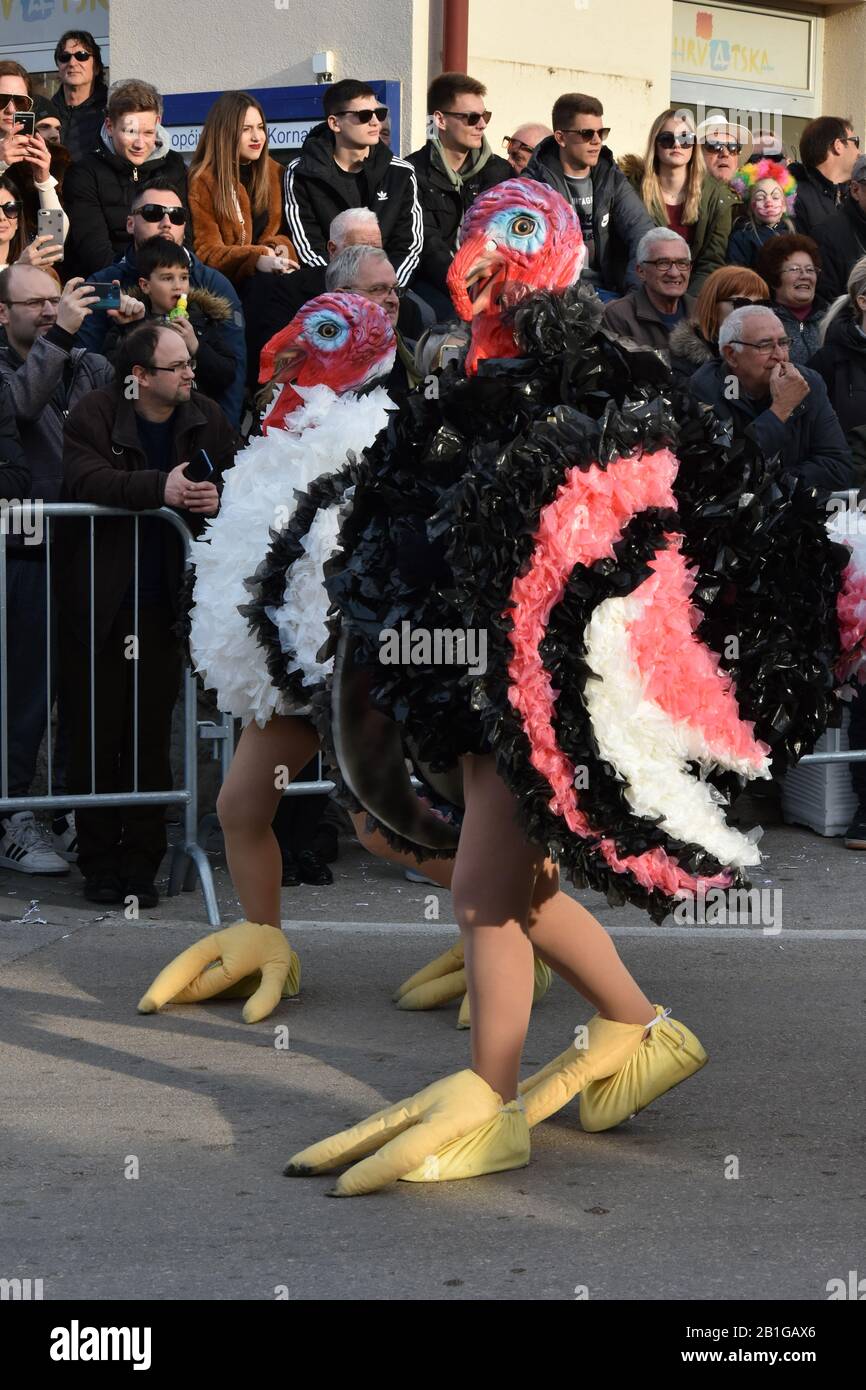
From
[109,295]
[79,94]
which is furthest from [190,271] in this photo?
[79,94]

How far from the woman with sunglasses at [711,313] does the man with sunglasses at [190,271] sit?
171cm

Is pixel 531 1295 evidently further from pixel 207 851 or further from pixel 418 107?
pixel 418 107

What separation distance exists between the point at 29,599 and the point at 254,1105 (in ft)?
8.92

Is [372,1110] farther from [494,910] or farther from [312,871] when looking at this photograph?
[312,871]

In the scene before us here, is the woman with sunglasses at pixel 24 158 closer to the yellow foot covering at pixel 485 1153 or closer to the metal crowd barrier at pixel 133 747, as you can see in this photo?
the metal crowd barrier at pixel 133 747

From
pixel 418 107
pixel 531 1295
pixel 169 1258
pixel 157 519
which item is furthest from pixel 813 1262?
pixel 418 107

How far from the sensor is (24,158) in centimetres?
765

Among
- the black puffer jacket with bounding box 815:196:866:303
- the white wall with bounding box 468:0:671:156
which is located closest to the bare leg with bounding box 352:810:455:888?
the black puffer jacket with bounding box 815:196:866:303

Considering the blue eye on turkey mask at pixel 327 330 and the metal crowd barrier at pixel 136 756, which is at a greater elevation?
the blue eye on turkey mask at pixel 327 330

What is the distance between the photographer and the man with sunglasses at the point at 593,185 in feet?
28.9

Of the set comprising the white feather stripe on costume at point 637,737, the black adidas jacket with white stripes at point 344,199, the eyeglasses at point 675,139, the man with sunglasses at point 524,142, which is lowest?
the white feather stripe on costume at point 637,737

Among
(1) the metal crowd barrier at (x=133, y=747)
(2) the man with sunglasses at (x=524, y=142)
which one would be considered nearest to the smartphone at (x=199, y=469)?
(1) the metal crowd barrier at (x=133, y=747)

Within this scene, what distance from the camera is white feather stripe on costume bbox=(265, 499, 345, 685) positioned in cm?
438

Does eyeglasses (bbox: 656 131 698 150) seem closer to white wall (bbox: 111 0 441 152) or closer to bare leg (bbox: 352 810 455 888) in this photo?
white wall (bbox: 111 0 441 152)
